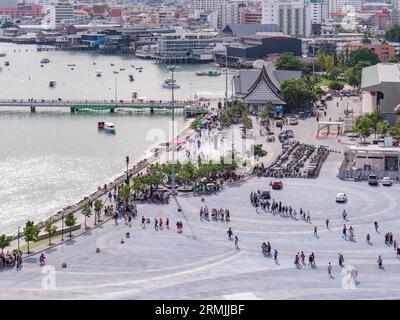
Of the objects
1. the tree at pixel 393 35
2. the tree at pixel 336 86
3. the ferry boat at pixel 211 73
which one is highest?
the tree at pixel 393 35

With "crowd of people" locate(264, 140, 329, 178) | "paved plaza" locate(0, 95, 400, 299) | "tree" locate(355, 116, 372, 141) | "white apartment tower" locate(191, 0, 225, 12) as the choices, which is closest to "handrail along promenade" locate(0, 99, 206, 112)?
"tree" locate(355, 116, 372, 141)

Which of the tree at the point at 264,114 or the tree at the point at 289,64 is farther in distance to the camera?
the tree at the point at 289,64

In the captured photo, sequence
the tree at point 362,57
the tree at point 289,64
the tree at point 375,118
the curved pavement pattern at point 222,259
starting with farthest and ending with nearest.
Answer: the tree at point 362,57, the tree at point 289,64, the tree at point 375,118, the curved pavement pattern at point 222,259

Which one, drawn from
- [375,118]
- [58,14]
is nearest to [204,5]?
[58,14]

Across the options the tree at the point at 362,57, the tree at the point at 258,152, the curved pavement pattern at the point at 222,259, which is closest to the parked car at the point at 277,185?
the curved pavement pattern at the point at 222,259

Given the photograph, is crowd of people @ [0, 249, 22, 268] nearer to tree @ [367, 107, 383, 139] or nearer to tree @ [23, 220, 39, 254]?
tree @ [23, 220, 39, 254]

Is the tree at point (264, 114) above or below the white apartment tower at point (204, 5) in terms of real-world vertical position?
below

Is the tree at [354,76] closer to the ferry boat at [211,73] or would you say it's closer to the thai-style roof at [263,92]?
the thai-style roof at [263,92]
